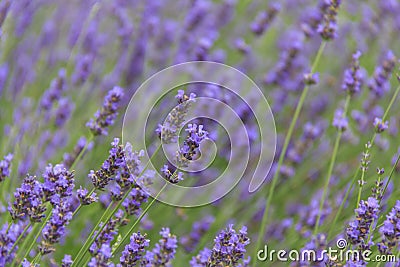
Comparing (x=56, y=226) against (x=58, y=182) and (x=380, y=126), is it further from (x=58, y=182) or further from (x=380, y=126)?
(x=380, y=126)

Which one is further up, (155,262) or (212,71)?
(212,71)

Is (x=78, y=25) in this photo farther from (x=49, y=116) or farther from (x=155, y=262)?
(x=155, y=262)

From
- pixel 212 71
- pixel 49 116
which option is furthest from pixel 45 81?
pixel 212 71

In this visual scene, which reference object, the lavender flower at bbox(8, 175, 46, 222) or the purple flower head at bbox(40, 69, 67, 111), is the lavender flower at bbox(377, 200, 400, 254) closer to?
the lavender flower at bbox(8, 175, 46, 222)

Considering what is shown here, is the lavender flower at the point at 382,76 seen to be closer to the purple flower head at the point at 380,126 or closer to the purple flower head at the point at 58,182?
the purple flower head at the point at 380,126

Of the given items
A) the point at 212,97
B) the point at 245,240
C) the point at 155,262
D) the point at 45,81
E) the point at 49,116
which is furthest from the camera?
the point at 45,81

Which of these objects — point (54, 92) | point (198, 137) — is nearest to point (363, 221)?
point (198, 137)
